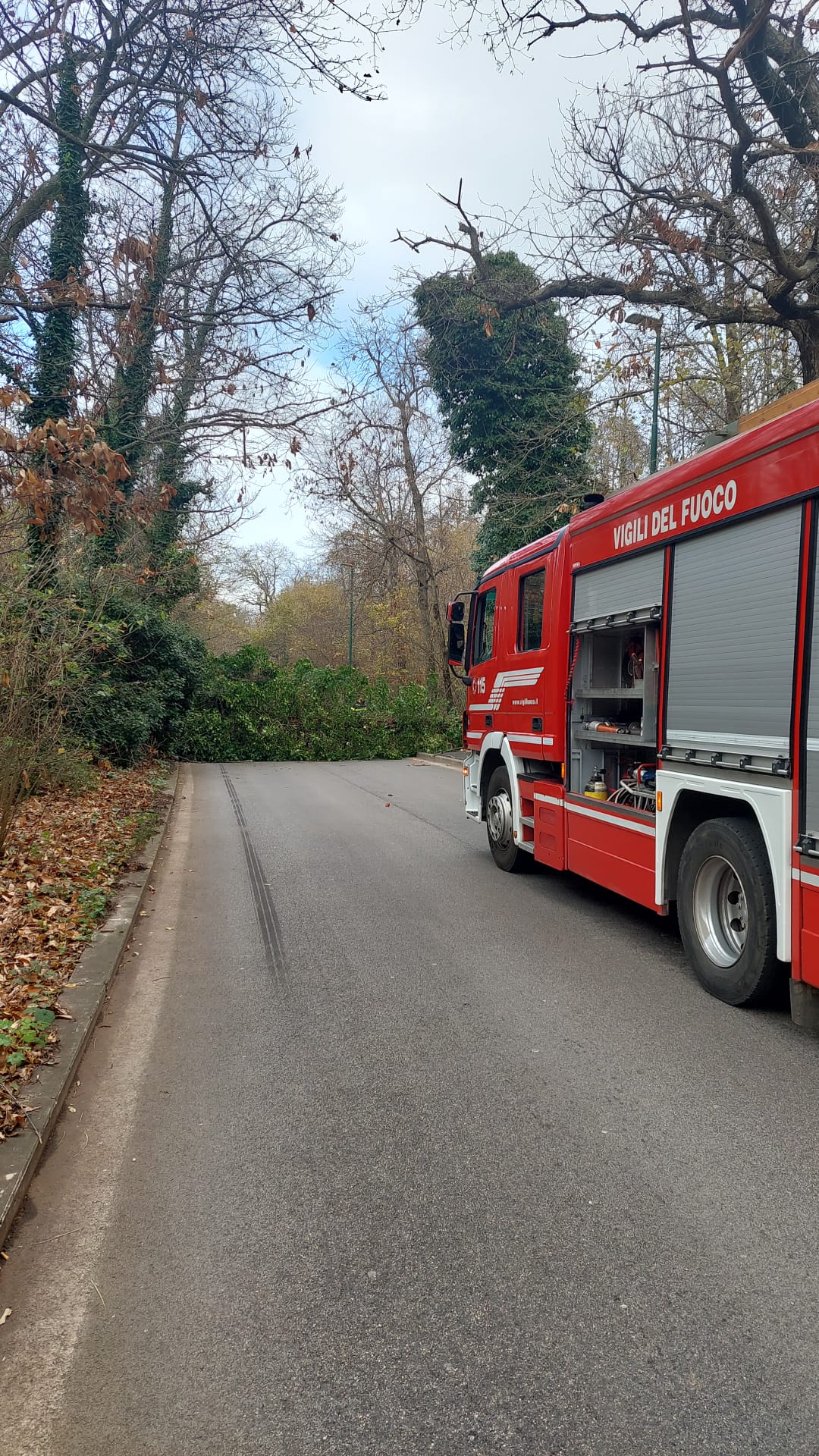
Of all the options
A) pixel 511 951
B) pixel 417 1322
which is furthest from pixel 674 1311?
pixel 511 951

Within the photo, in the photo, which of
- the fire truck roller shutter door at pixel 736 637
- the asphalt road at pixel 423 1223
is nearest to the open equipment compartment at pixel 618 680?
the fire truck roller shutter door at pixel 736 637

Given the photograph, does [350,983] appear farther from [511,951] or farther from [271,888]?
[271,888]

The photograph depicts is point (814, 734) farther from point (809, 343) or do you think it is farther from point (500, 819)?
point (809, 343)

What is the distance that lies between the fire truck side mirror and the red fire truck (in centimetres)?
183

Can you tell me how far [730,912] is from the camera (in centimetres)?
492

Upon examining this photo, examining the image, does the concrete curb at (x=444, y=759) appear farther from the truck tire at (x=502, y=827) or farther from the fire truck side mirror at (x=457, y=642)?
the truck tire at (x=502, y=827)

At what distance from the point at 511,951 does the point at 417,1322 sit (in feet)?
11.7

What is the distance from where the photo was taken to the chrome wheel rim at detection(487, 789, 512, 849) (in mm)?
8539

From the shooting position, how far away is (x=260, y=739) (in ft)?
83.2

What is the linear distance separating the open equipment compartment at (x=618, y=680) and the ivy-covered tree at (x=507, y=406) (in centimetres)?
1294

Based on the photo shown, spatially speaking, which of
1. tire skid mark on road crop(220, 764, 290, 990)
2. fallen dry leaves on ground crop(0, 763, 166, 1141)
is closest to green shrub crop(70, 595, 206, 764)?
fallen dry leaves on ground crop(0, 763, 166, 1141)

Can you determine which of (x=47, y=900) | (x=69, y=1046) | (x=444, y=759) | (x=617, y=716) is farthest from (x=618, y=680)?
(x=444, y=759)

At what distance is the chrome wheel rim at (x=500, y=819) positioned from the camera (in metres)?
8.54

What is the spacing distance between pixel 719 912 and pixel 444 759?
19369mm
